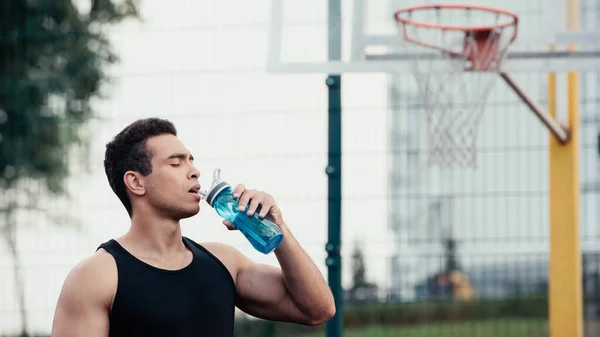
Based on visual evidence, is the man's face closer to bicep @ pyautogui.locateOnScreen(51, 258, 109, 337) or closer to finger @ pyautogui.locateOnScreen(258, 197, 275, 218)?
finger @ pyautogui.locateOnScreen(258, 197, 275, 218)

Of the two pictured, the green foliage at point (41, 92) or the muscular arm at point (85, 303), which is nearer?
the muscular arm at point (85, 303)

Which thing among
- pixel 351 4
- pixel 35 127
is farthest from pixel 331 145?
pixel 35 127

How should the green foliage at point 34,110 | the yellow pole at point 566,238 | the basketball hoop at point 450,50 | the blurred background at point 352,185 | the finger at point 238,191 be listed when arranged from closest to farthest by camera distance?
the finger at point 238,191 → the basketball hoop at point 450,50 → the blurred background at point 352,185 → the yellow pole at point 566,238 → the green foliage at point 34,110

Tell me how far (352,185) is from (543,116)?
1.15 m

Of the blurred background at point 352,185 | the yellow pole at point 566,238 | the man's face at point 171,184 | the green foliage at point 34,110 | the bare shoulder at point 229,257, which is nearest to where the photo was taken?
the man's face at point 171,184

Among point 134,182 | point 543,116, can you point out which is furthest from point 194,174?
point 543,116

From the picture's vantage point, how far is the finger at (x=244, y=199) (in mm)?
3102

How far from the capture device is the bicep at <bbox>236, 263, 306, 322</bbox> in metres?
3.42

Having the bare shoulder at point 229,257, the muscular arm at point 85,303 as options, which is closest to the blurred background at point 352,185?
the bare shoulder at point 229,257

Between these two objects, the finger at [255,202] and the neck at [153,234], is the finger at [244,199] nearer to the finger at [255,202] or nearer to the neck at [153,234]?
the finger at [255,202]

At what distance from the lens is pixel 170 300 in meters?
3.13

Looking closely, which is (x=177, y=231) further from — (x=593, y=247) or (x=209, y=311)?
(x=593, y=247)

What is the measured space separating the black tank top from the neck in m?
0.07

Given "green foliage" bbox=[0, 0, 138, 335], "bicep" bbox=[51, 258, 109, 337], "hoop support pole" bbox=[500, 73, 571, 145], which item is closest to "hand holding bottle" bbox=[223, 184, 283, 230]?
"bicep" bbox=[51, 258, 109, 337]
